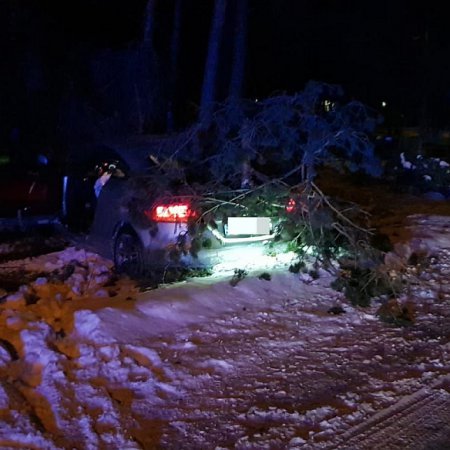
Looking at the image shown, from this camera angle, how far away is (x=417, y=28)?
2675cm

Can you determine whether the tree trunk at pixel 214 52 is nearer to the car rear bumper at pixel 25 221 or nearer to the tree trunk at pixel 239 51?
the tree trunk at pixel 239 51

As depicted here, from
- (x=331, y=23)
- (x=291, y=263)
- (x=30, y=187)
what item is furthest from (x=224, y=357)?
(x=331, y=23)

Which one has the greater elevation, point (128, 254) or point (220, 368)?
point (128, 254)

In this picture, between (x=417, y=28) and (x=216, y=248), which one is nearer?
(x=216, y=248)

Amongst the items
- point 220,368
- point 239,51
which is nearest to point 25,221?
point 220,368

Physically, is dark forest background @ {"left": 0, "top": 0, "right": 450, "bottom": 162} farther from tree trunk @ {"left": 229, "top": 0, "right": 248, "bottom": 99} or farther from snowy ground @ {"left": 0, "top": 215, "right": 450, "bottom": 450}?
snowy ground @ {"left": 0, "top": 215, "right": 450, "bottom": 450}

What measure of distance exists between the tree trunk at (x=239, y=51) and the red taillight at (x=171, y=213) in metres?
8.72

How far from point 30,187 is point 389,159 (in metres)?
12.2

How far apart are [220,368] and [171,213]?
96.5 inches

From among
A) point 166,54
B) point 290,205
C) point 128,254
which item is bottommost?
point 128,254

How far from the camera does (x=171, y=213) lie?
7.36 meters

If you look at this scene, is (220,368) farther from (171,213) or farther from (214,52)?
(214,52)

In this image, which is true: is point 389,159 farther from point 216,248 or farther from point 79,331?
point 79,331

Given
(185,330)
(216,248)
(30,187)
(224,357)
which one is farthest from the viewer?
(30,187)
